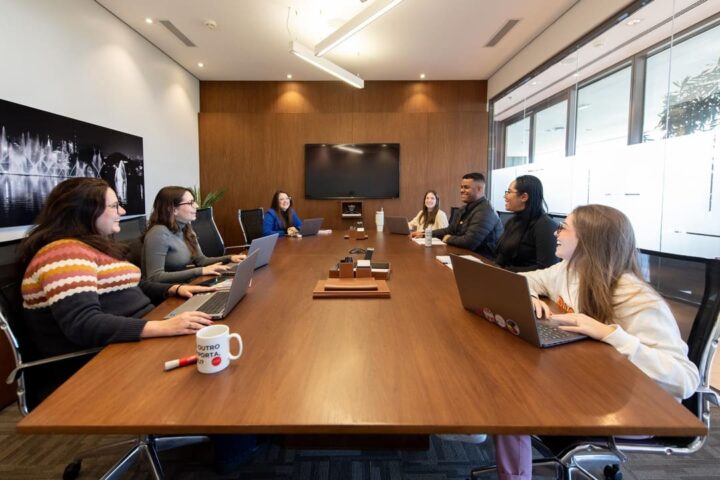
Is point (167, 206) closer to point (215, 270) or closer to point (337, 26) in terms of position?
point (215, 270)

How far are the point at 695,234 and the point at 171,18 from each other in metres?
5.22

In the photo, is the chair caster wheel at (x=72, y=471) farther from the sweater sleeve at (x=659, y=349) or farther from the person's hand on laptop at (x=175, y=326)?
the sweater sleeve at (x=659, y=349)

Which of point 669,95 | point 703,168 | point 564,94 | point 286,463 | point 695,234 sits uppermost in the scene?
point 564,94

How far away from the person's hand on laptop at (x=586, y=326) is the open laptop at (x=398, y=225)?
295 cm

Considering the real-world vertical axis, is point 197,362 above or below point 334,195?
below

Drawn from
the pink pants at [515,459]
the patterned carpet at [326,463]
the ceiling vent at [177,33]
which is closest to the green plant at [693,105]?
the patterned carpet at [326,463]

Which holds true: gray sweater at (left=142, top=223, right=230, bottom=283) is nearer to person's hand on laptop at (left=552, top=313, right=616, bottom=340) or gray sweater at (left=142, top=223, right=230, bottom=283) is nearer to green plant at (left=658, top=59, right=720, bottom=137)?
person's hand on laptop at (left=552, top=313, right=616, bottom=340)

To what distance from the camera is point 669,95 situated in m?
3.06

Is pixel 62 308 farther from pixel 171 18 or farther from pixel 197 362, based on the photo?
pixel 171 18

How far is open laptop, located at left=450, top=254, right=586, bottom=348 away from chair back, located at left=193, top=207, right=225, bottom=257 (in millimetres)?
2627

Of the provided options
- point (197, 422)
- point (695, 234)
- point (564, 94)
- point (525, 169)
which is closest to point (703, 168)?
point (695, 234)

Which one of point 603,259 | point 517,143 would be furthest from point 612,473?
point 517,143

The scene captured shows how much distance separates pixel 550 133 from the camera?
4.82 meters

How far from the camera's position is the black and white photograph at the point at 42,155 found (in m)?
2.82
